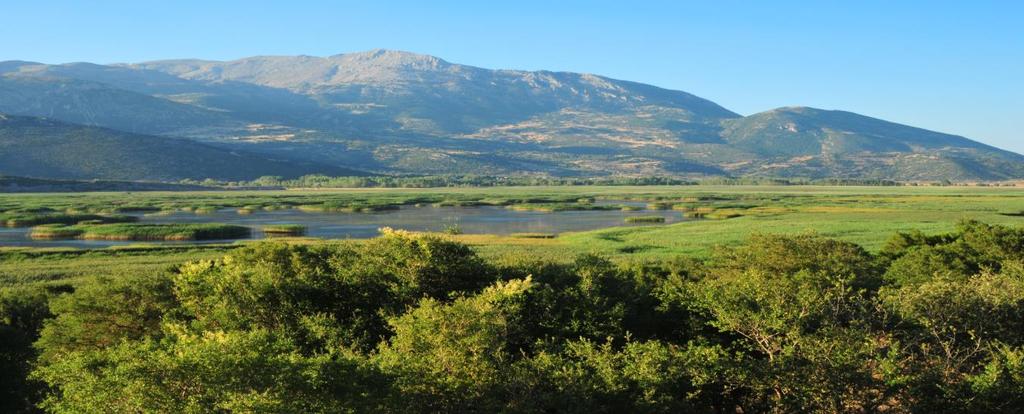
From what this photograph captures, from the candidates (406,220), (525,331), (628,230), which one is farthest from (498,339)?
(406,220)

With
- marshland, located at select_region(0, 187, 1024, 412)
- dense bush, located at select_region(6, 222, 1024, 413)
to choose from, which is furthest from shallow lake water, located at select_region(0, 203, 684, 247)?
dense bush, located at select_region(6, 222, 1024, 413)

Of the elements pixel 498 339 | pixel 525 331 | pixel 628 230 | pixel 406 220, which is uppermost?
pixel 498 339

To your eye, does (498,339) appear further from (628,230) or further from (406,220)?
(406,220)

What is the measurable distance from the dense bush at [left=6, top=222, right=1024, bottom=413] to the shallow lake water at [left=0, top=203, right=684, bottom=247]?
155 ft

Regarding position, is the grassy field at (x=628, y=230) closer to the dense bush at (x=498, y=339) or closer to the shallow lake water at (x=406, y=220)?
the shallow lake water at (x=406, y=220)

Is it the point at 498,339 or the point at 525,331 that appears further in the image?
the point at 525,331

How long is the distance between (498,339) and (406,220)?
3310 inches

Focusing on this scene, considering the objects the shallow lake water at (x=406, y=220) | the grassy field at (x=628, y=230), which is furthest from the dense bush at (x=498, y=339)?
the shallow lake water at (x=406, y=220)

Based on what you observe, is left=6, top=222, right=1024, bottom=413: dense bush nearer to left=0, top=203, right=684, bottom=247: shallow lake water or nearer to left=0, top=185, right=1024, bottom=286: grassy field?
left=0, top=185, right=1024, bottom=286: grassy field

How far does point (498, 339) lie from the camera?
2623 cm

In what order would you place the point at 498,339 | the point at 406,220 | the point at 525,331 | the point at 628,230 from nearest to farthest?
the point at 498,339
the point at 525,331
the point at 628,230
the point at 406,220

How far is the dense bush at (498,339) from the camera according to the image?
21.3 meters

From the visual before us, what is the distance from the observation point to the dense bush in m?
21.3

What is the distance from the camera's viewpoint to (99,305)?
32531 millimetres
